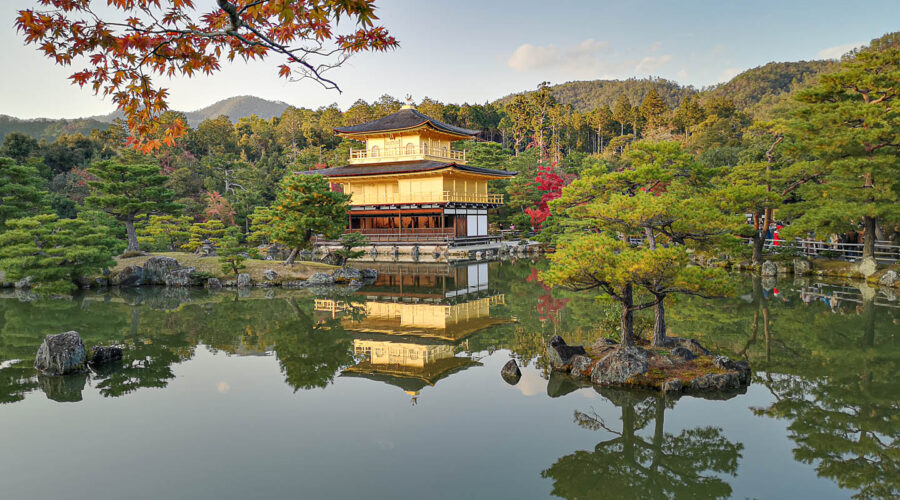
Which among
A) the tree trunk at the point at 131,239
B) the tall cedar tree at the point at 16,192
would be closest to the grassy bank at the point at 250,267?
the tree trunk at the point at 131,239

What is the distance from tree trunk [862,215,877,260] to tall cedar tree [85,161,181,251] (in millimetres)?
27499

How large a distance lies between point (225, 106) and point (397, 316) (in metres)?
175

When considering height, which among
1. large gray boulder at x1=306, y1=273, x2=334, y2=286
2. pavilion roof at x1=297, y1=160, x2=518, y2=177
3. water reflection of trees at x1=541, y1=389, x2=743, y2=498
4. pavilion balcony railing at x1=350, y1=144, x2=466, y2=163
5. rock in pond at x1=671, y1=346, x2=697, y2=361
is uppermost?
pavilion balcony railing at x1=350, y1=144, x2=466, y2=163

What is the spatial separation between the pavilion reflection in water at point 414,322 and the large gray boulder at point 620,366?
2.38m

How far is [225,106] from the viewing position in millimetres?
165875

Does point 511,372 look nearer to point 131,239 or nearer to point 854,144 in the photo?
point 854,144

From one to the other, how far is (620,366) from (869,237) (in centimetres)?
1614

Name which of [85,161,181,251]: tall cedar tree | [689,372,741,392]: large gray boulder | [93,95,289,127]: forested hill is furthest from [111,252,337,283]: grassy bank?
[93,95,289,127]: forested hill

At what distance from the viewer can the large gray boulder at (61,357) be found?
9031 mm

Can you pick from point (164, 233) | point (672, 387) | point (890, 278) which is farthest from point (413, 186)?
point (672, 387)

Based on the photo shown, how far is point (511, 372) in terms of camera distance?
28.9 ft

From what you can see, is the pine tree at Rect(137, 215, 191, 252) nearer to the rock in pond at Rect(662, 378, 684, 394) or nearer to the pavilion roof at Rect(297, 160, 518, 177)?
the pavilion roof at Rect(297, 160, 518, 177)

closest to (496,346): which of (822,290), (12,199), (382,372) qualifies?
(382,372)

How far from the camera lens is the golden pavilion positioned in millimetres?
30938
